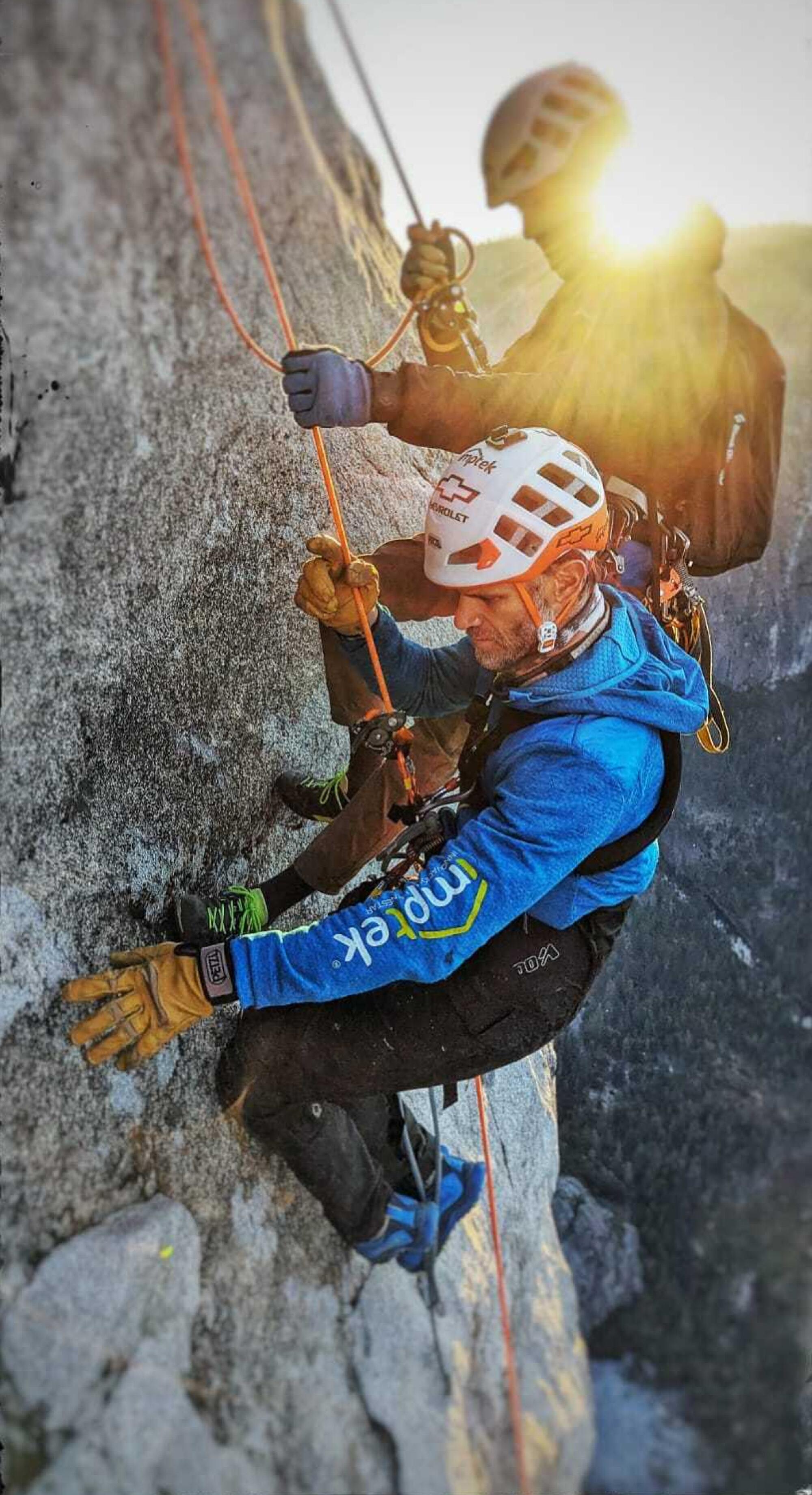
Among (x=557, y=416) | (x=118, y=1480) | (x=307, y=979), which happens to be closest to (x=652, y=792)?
(x=307, y=979)

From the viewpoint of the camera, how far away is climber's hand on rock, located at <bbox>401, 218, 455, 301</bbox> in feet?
10.5

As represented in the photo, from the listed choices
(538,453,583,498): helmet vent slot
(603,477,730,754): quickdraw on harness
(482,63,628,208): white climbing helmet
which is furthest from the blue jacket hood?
(482,63,628,208): white climbing helmet

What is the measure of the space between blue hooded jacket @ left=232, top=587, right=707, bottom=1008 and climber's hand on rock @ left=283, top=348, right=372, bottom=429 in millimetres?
1046

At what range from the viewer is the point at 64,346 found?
7.70 ft

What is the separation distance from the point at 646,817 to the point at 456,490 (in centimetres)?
124

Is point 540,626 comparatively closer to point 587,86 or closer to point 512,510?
point 512,510

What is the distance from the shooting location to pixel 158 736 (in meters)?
3.07

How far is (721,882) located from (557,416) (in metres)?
6.81

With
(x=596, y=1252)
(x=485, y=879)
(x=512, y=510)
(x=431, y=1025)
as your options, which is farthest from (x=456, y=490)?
(x=596, y=1252)

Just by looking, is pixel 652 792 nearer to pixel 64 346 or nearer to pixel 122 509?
pixel 122 509

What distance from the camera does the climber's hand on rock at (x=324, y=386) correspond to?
2.67 meters

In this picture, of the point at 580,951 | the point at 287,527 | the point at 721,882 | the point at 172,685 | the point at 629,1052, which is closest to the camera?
the point at 580,951

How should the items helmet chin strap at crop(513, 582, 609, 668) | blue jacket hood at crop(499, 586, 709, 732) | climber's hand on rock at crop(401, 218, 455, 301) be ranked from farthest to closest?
climber's hand on rock at crop(401, 218, 455, 301)
helmet chin strap at crop(513, 582, 609, 668)
blue jacket hood at crop(499, 586, 709, 732)

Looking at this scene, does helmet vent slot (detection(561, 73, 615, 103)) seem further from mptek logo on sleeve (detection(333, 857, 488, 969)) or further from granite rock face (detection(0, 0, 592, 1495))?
mptek logo on sleeve (detection(333, 857, 488, 969))
